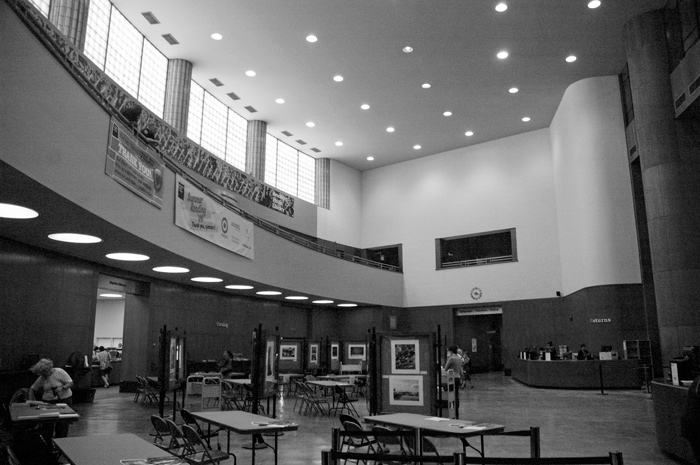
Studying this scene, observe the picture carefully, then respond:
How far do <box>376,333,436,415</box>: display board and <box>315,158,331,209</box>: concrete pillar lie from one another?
20.5 meters

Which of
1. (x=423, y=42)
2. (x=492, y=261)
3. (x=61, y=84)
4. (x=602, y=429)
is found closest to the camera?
(x=61, y=84)

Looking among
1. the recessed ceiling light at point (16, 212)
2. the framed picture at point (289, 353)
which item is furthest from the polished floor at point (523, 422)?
the recessed ceiling light at point (16, 212)

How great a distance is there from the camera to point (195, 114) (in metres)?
20.8

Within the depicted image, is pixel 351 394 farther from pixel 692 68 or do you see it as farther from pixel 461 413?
pixel 692 68

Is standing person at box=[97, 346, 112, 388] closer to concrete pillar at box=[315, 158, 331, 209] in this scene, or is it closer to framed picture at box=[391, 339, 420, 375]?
concrete pillar at box=[315, 158, 331, 209]

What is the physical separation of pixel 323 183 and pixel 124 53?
526 inches

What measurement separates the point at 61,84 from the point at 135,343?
466 inches

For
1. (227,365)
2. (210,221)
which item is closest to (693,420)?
(210,221)

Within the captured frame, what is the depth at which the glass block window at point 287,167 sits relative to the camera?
85.9ft

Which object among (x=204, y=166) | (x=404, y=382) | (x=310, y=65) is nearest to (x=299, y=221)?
(x=204, y=166)

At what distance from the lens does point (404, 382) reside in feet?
25.0

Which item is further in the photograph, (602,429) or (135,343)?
(135,343)

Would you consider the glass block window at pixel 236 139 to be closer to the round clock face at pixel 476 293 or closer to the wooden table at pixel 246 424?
the round clock face at pixel 476 293

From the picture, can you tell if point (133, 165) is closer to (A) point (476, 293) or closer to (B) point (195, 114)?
(B) point (195, 114)
